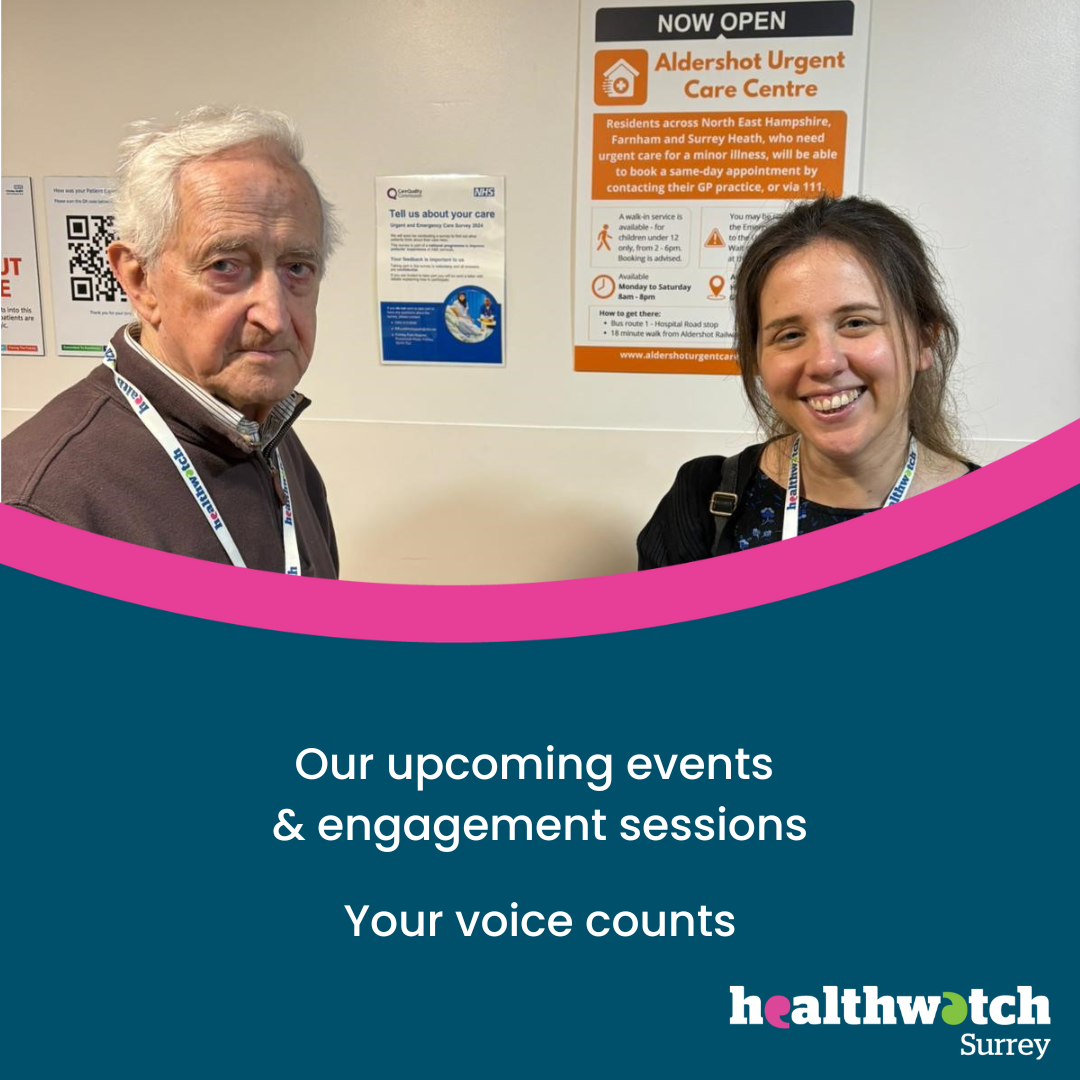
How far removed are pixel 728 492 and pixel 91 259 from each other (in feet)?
5.62

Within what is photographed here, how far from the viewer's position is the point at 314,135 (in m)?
2.12

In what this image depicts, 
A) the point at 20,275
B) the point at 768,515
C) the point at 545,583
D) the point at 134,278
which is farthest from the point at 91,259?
the point at 545,583

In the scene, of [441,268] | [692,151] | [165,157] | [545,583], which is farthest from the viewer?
[441,268]

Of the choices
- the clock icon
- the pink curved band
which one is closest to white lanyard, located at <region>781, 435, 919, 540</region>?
the pink curved band

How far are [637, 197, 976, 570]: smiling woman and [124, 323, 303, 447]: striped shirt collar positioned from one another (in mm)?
599

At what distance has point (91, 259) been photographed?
7.50 ft

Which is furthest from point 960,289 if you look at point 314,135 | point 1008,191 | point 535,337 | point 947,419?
point 314,135

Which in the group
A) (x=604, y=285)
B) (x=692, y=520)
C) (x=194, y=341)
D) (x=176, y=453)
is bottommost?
(x=692, y=520)

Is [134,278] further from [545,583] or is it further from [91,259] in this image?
[91,259]

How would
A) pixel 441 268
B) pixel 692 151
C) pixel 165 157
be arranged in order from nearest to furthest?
1. pixel 165 157
2. pixel 692 151
3. pixel 441 268

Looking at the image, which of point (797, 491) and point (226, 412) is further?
point (797, 491)

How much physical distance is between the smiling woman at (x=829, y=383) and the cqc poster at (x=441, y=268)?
2.72 ft

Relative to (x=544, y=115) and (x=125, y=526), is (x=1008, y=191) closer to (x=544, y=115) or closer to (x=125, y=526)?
(x=544, y=115)

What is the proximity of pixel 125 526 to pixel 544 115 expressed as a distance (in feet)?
4.48
